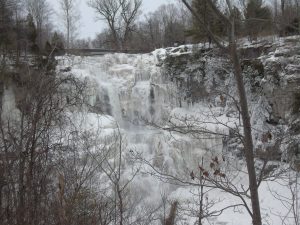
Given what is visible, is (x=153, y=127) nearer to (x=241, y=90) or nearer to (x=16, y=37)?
(x=241, y=90)

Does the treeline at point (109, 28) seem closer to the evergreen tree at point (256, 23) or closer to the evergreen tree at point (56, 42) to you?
the evergreen tree at point (56, 42)

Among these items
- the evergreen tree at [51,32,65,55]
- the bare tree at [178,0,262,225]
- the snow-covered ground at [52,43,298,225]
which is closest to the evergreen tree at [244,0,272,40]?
the bare tree at [178,0,262,225]

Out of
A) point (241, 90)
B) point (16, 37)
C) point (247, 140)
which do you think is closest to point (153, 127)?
point (247, 140)

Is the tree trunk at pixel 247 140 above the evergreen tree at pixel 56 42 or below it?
below

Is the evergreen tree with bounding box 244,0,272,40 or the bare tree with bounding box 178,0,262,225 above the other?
the evergreen tree with bounding box 244,0,272,40

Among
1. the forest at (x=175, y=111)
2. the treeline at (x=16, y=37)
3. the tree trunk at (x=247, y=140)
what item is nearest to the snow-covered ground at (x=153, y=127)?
the forest at (x=175, y=111)

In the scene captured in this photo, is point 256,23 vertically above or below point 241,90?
above

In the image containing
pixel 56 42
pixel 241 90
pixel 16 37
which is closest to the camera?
pixel 241 90

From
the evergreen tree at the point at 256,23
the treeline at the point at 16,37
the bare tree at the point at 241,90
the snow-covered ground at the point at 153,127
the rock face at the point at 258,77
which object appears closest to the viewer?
the bare tree at the point at 241,90

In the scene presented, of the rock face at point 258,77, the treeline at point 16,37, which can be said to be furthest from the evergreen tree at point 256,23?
the treeline at point 16,37

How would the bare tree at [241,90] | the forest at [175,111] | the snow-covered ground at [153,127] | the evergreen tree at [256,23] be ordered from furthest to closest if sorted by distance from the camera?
the snow-covered ground at [153,127] → the forest at [175,111] → the evergreen tree at [256,23] → the bare tree at [241,90]

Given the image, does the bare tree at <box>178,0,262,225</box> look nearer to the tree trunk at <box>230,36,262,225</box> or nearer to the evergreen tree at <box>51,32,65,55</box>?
the tree trunk at <box>230,36,262,225</box>

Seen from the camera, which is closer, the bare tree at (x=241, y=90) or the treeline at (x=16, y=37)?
the bare tree at (x=241, y=90)

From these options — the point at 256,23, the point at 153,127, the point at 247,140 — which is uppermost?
the point at 256,23
